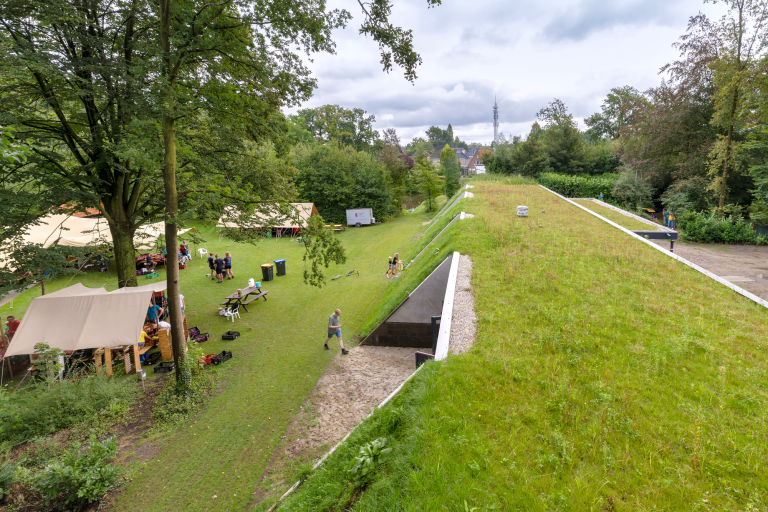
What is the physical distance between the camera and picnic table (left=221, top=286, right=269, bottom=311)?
44.4ft

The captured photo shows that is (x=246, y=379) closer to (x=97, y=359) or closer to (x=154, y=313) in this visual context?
(x=97, y=359)

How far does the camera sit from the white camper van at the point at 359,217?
→ 3403 cm

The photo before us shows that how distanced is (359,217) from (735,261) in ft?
88.2

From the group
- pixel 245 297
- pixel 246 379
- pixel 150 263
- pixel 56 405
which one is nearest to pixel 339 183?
pixel 150 263

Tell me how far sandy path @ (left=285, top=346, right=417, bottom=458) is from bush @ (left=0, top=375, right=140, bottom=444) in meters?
4.43

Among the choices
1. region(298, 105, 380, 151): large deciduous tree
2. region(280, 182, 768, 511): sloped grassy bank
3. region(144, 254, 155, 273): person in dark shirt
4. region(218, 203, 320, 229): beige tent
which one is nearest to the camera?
region(280, 182, 768, 511): sloped grassy bank

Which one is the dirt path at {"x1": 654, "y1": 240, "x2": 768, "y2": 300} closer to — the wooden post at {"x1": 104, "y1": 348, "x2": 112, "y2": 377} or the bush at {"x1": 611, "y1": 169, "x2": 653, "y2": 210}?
the bush at {"x1": 611, "y1": 169, "x2": 653, "y2": 210}

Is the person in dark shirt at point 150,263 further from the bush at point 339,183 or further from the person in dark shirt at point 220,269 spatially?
the bush at point 339,183

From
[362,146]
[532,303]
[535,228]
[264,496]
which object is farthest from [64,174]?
[362,146]

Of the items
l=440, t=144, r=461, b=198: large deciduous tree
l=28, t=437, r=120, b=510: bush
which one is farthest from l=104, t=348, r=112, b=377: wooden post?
l=440, t=144, r=461, b=198: large deciduous tree

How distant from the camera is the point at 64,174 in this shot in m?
9.82

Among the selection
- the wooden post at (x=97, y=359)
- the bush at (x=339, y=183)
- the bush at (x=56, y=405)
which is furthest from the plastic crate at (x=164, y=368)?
the bush at (x=339, y=183)

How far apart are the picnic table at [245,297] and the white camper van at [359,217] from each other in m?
19.7

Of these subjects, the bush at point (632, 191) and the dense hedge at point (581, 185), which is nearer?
the bush at point (632, 191)
